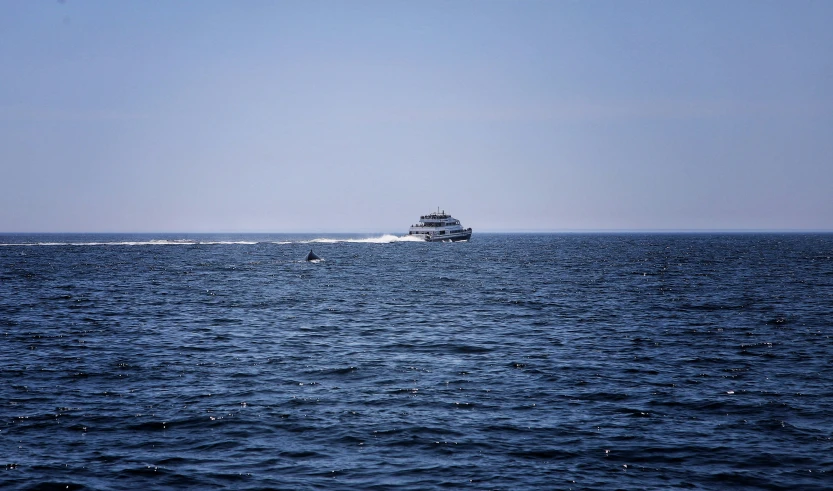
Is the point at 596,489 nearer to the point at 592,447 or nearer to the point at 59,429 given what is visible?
the point at 592,447

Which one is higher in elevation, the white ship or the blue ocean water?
the white ship

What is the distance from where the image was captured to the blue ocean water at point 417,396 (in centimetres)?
1559

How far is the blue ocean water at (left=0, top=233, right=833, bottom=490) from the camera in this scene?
15594 mm

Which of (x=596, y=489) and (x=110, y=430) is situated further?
(x=110, y=430)

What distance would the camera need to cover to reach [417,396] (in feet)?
73.8

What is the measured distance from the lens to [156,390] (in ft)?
76.0

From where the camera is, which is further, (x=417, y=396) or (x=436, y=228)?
(x=436, y=228)

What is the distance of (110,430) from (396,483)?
30.3 feet

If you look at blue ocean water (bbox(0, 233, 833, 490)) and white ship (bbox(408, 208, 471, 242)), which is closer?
blue ocean water (bbox(0, 233, 833, 490))

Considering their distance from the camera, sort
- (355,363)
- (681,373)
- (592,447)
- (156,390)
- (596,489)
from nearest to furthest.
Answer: (596,489)
(592,447)
(156,390)
(681,373)
(355,363)

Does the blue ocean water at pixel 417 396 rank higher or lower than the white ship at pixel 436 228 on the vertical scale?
lower

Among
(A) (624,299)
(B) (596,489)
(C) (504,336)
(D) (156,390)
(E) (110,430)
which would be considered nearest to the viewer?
(B) (596,489)

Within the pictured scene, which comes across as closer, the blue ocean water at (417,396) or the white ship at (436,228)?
the blue ocean water at (417,396)

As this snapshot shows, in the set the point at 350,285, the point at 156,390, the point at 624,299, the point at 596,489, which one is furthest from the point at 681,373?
the point at 350,285
